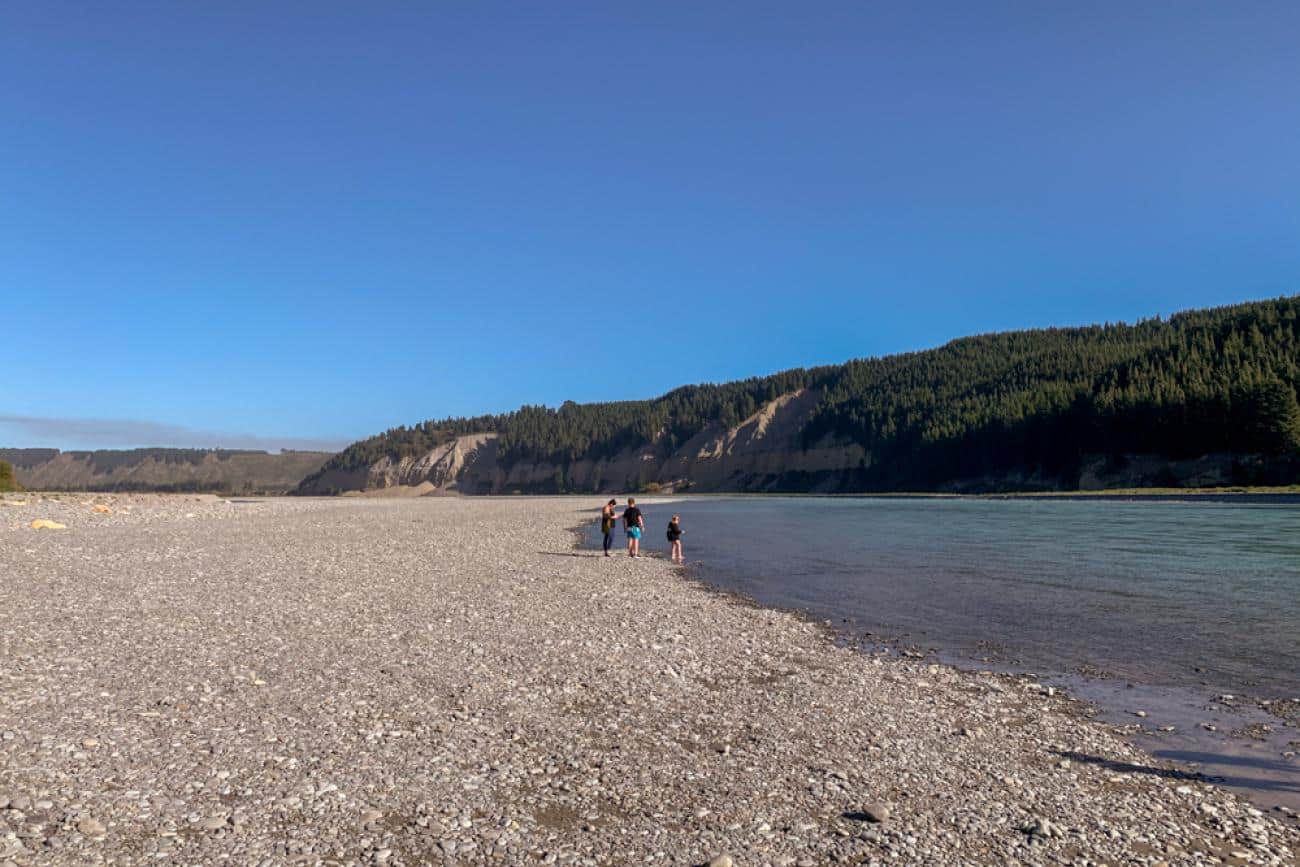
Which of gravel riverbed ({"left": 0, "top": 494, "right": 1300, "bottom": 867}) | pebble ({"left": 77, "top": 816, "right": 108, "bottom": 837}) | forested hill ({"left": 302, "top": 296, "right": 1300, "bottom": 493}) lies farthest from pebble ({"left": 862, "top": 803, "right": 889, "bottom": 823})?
forested hill ({"left": 302, "top": 296, "right": 1300, "bottom": 493})

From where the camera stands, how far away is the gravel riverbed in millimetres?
6207

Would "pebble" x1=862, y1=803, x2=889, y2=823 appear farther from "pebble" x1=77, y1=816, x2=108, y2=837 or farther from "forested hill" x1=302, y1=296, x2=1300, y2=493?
"forested hill" x1=302, y1=296, x2=1300, y2=493

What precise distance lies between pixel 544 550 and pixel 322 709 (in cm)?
2497

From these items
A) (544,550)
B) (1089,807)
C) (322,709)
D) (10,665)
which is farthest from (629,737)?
(544,550)

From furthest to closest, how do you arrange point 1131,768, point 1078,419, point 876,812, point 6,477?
1. point 1078,419
2. point 6,477
3. point 1131,768
4. point 876,812

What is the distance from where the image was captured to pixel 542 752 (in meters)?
8.31

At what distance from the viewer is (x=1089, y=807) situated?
7.15 meters

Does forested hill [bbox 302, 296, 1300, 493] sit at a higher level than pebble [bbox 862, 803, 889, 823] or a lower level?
higher

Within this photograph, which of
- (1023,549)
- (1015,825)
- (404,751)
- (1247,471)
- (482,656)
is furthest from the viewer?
(1247,471)

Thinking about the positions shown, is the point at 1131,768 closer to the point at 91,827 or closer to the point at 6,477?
the point at 91,827

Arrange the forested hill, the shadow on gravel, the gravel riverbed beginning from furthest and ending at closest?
the forested hill < the shadow on gravel < the gravel riverbed

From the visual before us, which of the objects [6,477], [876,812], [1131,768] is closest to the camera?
[876,812]

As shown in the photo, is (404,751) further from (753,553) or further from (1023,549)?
(1023,549)

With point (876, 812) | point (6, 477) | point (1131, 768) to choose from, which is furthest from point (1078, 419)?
point (6, 477)
